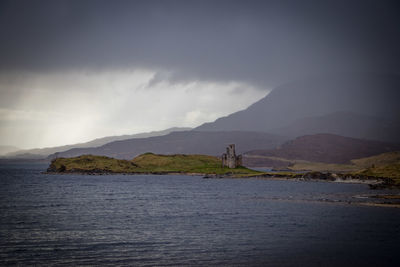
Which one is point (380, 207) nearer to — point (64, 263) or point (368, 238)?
point (368, 238)

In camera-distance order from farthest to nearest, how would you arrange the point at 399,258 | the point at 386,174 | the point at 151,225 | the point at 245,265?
the point at 386,174, the point at 151,225, the point at 399,258, the point at 245,265

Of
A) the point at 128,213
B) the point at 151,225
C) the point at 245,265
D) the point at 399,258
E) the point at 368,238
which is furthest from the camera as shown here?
the point at 128,213

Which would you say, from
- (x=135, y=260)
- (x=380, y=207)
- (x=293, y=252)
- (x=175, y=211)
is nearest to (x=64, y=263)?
(x=135, y=260)

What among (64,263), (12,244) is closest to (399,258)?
(64,263)

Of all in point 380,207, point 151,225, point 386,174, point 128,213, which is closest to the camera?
point 151,225

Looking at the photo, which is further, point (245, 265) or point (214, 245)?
point (214, 245)

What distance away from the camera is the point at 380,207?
76.8 meters

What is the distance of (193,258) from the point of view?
39094 mm

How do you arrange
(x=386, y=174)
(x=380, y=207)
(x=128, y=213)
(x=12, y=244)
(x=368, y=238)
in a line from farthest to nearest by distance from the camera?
1. (x=386, y=174)
2. (x=380, y=207)
3. (x=128, y=213)
4. (x=368, y=238)
5. (x=12, y=244)

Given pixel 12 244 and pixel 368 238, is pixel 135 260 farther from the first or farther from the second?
pixel 368 238

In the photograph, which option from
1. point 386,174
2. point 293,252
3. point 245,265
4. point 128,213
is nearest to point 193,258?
point 245,265

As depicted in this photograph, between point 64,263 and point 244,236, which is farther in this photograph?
point 244,236

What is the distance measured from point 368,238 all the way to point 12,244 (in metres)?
38.7

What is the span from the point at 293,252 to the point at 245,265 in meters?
7.33
